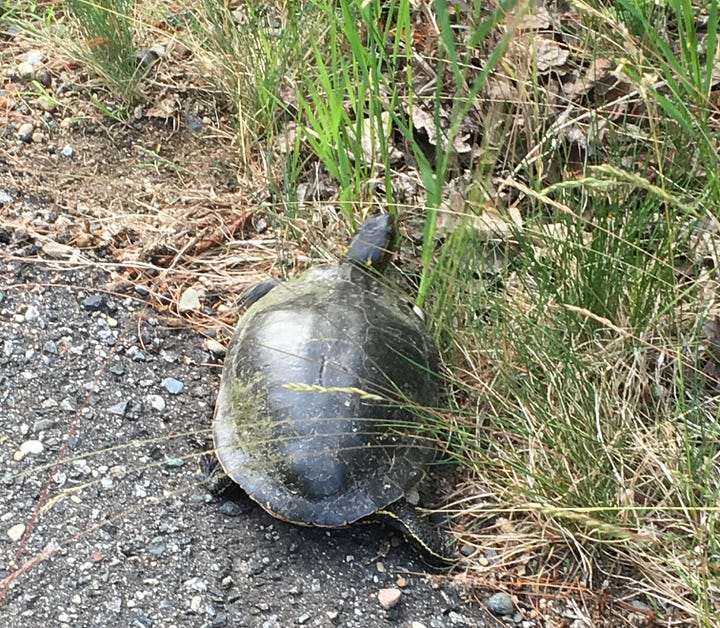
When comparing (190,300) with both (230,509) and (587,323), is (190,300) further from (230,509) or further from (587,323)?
(587,323)

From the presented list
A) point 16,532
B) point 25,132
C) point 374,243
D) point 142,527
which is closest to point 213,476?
point 142,527

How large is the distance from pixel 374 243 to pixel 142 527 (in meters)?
0.99

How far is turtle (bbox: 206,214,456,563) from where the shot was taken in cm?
195

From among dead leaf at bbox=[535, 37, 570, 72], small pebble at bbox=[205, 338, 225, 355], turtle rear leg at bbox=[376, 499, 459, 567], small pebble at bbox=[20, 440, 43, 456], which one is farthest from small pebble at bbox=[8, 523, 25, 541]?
dead leaf at bbox=[535, 37, 570, 72]

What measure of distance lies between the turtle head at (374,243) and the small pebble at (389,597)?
874 mm

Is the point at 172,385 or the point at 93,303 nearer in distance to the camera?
the point at 172,385

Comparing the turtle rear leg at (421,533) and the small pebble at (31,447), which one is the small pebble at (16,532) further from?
the turtle rear leg at (421,533)

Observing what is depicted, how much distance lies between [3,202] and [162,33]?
3.06 ft

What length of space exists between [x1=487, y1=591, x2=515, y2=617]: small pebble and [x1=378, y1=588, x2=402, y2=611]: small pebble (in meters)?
0.21

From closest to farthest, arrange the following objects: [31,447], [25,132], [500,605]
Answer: [500,605]
[31,447]
[25,132]

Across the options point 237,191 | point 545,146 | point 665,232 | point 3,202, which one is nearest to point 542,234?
point 665,232

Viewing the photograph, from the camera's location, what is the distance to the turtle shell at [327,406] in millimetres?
1952

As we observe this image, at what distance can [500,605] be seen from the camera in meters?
1.94

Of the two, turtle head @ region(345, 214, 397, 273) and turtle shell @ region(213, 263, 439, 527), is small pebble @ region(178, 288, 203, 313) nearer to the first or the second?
turtle shell @ region(213, 263, 439, 527)
